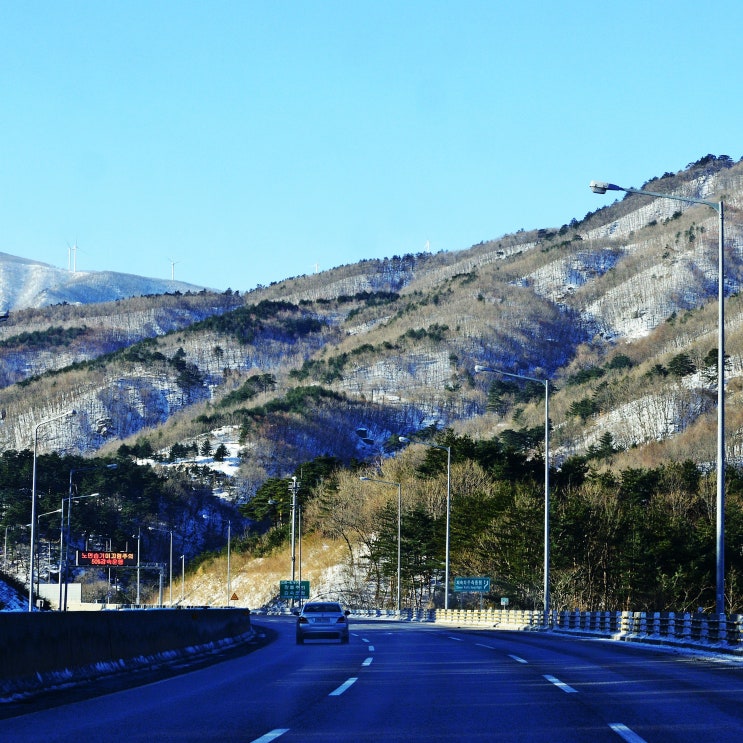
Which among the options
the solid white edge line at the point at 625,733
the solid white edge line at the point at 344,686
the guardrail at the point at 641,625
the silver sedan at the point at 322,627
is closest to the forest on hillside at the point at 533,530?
the guardrail at the point at 641,625

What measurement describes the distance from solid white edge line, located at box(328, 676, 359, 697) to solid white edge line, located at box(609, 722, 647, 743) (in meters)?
5.02

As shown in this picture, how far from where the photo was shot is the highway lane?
1215cm

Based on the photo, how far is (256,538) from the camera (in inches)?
6112

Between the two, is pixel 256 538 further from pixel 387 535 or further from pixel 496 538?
pixel 496 538

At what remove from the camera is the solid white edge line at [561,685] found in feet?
54.9

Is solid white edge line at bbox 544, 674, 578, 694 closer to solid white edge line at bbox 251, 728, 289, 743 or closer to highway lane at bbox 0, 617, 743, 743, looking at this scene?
highway lane at bbox 0, 617, 743, 743

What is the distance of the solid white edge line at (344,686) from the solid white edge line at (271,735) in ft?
13.6

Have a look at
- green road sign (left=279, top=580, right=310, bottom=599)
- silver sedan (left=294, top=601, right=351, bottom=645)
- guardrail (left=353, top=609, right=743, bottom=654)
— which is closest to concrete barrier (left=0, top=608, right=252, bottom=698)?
silver sedan (left=294, top=601, right=351, bottom=645)

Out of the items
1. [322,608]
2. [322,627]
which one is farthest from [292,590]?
[322,627]

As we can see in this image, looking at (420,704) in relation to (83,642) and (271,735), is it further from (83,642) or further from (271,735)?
(83,642)

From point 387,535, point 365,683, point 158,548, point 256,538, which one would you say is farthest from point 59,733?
point 158,548

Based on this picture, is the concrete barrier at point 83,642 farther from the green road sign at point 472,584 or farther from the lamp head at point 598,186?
the green road sign at point 472,584

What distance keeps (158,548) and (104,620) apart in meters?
159

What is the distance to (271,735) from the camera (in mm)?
11953
